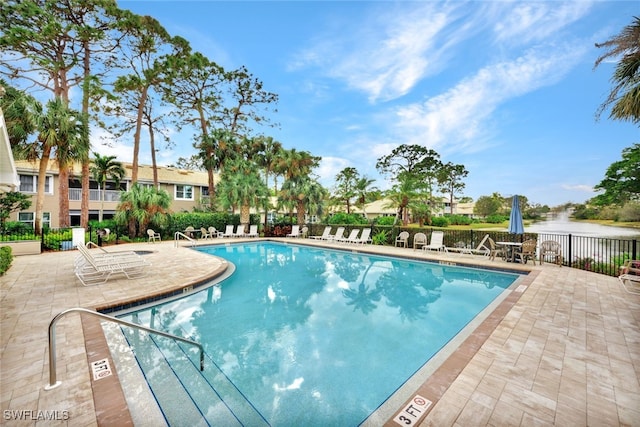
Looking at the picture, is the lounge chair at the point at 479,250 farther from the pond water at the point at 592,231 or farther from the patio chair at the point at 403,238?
the pond water at the point at 592,231

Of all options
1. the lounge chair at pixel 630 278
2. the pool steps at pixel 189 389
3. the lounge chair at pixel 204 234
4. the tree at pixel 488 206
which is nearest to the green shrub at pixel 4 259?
the pool steps at pixel 189 389

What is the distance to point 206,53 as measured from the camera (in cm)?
2383

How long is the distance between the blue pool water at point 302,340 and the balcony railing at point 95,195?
65.7 feet

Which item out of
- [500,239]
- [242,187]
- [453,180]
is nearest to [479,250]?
[500,239]

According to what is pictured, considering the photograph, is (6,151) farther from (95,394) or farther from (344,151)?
(344,151)

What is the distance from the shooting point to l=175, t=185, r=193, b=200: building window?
88.7 feet

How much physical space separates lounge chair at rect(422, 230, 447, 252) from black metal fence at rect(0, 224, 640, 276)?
0.55m

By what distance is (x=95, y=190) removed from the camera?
2206cm

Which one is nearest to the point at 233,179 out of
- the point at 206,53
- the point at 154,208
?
the point at 154,208

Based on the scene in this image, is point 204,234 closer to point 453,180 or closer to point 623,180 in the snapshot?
point 623,180

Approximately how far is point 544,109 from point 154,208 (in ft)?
83.5

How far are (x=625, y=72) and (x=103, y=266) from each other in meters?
14.4

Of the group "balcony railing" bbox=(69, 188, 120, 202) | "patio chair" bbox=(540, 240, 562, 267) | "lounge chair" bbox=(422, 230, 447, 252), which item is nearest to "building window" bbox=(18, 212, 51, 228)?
"balcony railing" bbox=(69, 188, 120, 202)

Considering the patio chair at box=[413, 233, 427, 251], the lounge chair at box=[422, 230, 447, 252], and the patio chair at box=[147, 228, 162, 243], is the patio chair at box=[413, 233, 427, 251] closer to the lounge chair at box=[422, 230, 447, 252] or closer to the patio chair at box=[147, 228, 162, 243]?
the lounge chair at box=[422, 230, 447, 252]
